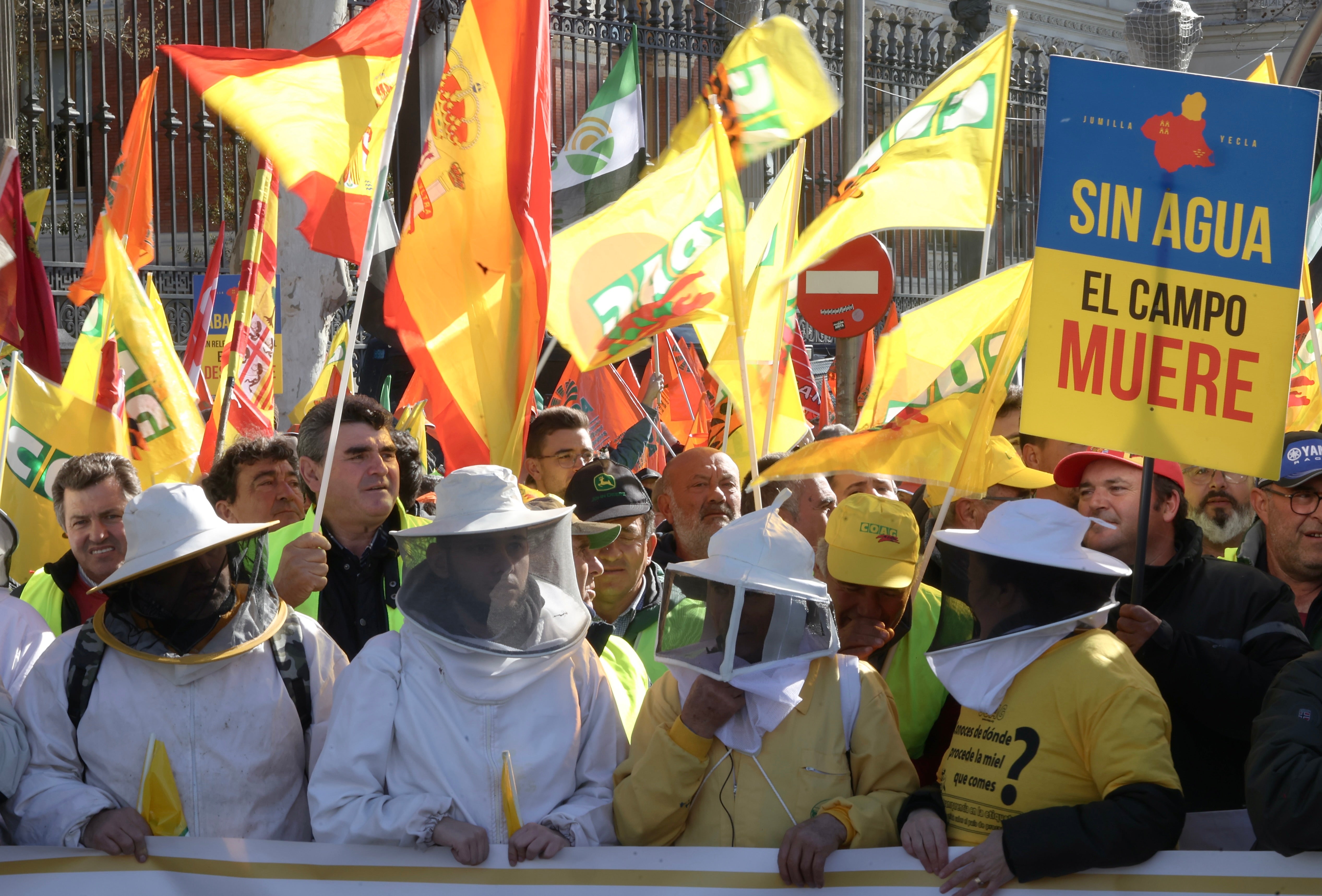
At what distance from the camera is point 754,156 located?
5.51 metres

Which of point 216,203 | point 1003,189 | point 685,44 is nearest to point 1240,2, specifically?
point 1003,189

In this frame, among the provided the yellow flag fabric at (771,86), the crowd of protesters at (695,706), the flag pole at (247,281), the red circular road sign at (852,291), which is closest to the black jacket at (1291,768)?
the crowd of protesters at (695,706)

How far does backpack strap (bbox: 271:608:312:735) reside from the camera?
3045 mm

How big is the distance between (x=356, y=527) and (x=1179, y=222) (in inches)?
94.2

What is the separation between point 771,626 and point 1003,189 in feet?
50.1

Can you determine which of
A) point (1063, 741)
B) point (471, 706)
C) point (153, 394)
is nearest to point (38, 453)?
point (153, 394)

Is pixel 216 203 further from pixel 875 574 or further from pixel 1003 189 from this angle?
A: pixel 875 574

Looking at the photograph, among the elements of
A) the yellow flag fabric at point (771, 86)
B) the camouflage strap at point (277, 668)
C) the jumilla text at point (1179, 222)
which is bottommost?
the camouflage strap at point (277, 668)

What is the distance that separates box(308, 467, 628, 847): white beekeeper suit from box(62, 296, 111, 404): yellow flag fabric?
3.52 meters

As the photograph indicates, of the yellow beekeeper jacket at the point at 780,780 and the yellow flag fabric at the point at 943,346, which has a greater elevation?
the yellow flag fabric at the point at 943,346

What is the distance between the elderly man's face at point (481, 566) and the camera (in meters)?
2.91

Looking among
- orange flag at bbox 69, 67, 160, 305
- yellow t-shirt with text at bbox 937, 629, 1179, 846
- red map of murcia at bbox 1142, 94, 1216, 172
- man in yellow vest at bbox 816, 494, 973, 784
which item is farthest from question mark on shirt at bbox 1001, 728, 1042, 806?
orange flag at bbox 69, 67, 160, 305

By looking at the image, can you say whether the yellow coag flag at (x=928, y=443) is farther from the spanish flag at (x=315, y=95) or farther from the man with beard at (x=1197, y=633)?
the spanish flag at (x=315, y=95)

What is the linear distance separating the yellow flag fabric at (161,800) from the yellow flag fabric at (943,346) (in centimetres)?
325
